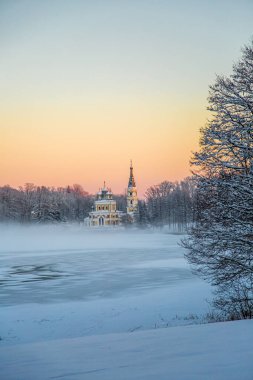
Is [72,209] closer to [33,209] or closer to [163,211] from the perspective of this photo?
[33,209]

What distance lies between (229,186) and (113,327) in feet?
18.0

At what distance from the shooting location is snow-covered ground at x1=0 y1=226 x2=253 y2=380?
15.4 ft

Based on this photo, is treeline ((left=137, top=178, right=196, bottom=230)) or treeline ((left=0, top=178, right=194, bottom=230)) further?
treeline ((left=0, top=178, right=194, bottom=230))

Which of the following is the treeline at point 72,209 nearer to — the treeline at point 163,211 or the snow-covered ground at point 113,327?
the treeline at point 163,211

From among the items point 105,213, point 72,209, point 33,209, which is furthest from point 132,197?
point 33,209

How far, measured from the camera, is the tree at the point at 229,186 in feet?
37.0

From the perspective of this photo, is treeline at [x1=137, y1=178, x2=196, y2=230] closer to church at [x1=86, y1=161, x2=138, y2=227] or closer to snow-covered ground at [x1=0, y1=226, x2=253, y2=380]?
church at [x1=86, y1=161, x2=138, y2=227]

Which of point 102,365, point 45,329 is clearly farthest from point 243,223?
point 102,365

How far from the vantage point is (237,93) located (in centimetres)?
1180

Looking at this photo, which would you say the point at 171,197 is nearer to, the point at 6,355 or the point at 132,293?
the point at 132,293

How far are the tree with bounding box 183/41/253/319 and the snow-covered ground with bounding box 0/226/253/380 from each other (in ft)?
6.54

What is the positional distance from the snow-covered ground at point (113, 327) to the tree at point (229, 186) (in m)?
1.99

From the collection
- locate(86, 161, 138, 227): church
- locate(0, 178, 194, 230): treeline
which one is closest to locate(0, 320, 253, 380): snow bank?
locate(0, 178, 194, 230): treeline

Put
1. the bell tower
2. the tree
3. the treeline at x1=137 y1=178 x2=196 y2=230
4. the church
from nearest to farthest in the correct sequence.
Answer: the tree, the treeline at x1=137 y1=178 x2=196 y2=230, the church, the bell tower
